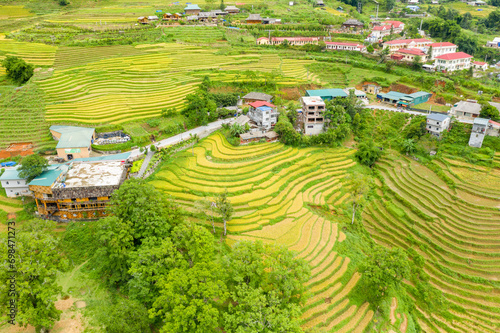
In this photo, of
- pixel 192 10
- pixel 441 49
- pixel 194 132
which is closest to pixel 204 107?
pixel 194 132

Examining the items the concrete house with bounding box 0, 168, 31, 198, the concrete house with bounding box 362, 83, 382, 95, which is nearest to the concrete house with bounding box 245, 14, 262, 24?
the concrete house with bounding box 362, 83, 382, 95

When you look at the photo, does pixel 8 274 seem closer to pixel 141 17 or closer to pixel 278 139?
pixel 278 139

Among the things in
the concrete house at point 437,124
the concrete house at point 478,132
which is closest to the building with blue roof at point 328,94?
the concrete house at point 437,124

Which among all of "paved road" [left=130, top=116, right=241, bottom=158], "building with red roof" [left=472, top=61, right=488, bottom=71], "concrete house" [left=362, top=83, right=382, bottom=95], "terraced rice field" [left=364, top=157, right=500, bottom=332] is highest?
"building with red roof" [left=472, top=61, right=488, bottom=71]

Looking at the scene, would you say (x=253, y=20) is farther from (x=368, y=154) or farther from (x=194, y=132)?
(x=368, y=154)

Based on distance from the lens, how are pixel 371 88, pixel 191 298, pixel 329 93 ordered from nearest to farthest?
pixel 191 298 < pixel 329 93 < pixel 371 88

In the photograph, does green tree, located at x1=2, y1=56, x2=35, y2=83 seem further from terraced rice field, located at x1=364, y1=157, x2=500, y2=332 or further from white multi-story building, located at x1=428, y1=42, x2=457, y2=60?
white multi-story building, located at x1=428, y1=42, x2=457, y2=60

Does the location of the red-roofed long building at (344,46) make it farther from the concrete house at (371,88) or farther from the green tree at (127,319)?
the green tree at (127,319)
